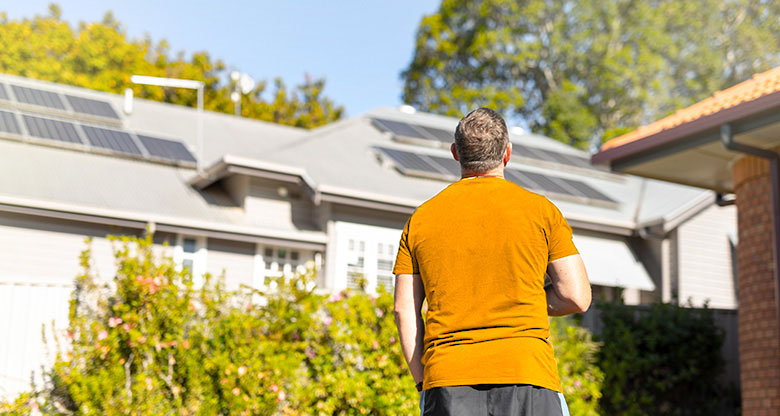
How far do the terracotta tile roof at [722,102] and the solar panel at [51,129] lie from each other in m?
9.47

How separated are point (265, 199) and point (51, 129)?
3827 mm

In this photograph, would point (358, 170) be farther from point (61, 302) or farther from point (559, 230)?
point (559, 230)

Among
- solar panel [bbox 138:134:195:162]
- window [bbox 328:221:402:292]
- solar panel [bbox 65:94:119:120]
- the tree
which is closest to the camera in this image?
window [bbox 328:221:402:292]

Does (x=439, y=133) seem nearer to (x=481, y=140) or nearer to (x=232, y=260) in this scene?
(x=232, y=260)

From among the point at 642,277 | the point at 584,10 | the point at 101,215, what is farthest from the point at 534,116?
the point at 101,215

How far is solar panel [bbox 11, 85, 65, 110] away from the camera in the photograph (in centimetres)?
1598

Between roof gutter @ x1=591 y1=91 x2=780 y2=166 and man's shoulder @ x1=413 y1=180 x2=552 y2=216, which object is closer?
man's shoulder @ x1=413 y1=180 x2=552 y2=216

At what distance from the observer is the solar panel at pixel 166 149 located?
15086 mm

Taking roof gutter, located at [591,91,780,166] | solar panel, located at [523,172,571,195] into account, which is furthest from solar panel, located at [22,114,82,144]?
roof gutter, located at [591,91,780,166]

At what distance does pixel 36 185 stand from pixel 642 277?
10.6 metres

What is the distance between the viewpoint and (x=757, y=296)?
7.84m

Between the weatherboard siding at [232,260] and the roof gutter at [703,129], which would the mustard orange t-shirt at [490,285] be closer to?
the roof gutter at [703,129]

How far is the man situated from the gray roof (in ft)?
34.0

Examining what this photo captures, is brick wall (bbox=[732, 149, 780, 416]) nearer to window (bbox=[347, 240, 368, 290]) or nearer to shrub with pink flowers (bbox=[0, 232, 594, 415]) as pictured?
shrub with pink flowers (bbox=[0, 232, 594, 415])
